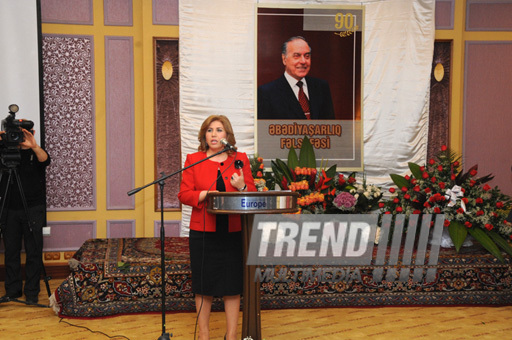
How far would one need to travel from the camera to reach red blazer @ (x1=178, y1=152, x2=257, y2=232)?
2.83 metres

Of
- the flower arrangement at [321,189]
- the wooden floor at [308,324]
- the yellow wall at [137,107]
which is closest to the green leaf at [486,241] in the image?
the wooden floor at [308,324]

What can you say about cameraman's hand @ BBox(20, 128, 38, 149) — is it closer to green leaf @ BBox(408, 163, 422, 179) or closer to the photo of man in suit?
the photo of man in suit

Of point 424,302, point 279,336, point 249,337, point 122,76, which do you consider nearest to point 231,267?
point 249,337

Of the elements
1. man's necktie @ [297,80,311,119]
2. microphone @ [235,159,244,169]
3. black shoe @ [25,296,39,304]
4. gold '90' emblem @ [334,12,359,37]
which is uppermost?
gold '90' emblem @ [334,12,359,37]

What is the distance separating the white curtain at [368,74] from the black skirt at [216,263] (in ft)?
7.54

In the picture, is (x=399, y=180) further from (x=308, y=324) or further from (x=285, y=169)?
(x=308, y=324)

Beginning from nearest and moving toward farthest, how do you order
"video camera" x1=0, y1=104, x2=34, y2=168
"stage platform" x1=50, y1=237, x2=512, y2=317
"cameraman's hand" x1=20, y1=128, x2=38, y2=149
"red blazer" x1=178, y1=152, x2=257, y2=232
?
"red blazer" x1=178, y1=152, x2=257, y2=232, "stage platform" x1=50, y1=237, x2=512, y2=317, "video camera" x1=0, y1=104, x2=34, y2=168, "cameraman's hand" x1=20, y1=128, x2=38, y2=149

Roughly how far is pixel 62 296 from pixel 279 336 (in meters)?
1.67

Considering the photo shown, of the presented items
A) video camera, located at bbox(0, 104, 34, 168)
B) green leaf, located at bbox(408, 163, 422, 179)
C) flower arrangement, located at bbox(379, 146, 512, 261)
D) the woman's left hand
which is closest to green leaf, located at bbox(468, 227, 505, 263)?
flower arrangement, located at bbox(379, 146, 512, 261)

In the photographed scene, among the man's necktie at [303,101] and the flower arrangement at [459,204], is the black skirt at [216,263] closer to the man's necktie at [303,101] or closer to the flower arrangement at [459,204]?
the flower arrangement at [459,204]

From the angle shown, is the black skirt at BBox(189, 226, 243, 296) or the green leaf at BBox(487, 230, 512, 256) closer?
the black skirt at BBox(189, 226, 243, 296)

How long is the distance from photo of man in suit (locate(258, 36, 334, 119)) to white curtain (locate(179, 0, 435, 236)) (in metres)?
0.19

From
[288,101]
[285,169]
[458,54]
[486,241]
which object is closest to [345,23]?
[288,101]

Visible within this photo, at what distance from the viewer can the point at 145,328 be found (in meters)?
3.54
